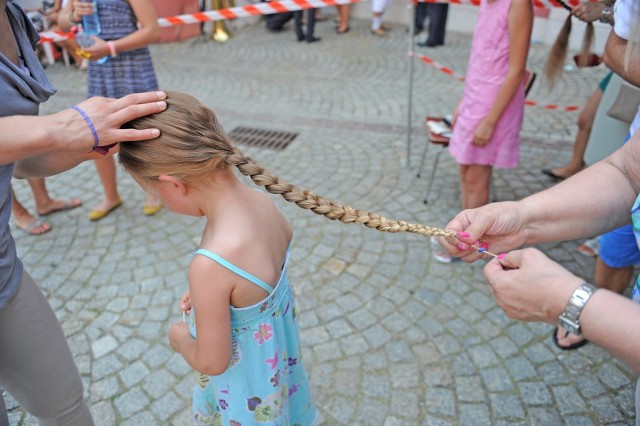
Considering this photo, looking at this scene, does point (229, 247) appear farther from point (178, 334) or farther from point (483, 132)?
point (483, 132)

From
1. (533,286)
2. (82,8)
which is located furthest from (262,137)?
(533,286)

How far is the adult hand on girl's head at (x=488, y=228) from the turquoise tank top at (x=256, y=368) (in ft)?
2.16

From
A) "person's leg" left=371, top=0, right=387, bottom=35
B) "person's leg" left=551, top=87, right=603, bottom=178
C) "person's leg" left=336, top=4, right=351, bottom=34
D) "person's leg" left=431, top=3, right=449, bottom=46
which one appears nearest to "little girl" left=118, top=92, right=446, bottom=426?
"person's leg" left=551, top=87, right=603, bottom=178

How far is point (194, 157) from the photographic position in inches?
56.8

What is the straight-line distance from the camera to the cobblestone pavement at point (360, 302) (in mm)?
2523

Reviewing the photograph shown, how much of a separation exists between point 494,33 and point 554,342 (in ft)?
6.67

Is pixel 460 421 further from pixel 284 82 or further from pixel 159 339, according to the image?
pixel 284 82

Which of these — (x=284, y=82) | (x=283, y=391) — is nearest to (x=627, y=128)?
(x=283, y=391)

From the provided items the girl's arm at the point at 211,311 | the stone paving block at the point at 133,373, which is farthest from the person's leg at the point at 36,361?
the stone paving block at the point at 133,373

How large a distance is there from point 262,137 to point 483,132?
3.02m

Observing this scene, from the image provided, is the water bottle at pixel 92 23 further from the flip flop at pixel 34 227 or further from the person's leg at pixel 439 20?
the person's leg at pixel 439 20

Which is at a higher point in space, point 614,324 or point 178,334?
point 614,324

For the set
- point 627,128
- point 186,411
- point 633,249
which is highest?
point 627,128

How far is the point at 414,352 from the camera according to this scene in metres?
2.82
